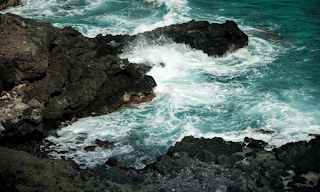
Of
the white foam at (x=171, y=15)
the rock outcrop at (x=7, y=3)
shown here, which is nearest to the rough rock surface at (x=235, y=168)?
the white foam at (x=171, y=15)

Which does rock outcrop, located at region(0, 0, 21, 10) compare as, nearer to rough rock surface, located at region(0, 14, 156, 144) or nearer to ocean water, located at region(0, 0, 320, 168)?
ocean water, located at region(0, 0, 320, 168)

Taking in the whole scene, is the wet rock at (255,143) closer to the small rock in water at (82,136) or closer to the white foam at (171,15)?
the small rock in water at (82,136)

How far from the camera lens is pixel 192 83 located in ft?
67.8

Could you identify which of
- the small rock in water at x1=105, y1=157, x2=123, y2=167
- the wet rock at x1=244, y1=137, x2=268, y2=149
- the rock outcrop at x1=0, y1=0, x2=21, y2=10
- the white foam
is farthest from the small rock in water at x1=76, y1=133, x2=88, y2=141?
the rock outcrop at x1=0, y1=0, x2=21, y2=10

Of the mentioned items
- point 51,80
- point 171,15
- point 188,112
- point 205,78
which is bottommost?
point 188,112

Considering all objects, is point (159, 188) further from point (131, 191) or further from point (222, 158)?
point (222, 158)

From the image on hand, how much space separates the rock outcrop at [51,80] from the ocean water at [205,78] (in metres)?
0.87

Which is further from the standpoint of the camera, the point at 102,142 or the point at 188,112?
the point at 188,112

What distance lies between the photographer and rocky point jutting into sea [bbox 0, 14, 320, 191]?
10719mm

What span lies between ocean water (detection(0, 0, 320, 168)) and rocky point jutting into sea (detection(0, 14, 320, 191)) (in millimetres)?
1136

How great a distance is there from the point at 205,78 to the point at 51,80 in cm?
1041

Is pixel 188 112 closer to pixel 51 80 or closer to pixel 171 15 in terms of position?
pixel 51 80

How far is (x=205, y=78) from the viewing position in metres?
21.3

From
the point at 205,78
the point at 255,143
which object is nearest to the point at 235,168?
the point at 255,143
